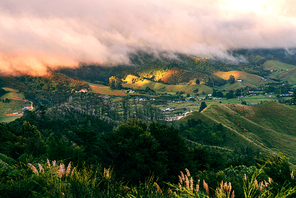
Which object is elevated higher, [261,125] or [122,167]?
[122,167]

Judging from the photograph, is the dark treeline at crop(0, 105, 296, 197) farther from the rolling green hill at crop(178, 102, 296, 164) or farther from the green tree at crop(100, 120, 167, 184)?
the rolling green hill at crop(178, 102, 296, 164)

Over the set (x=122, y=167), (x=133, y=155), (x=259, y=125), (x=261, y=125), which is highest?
(x=133, y=155)

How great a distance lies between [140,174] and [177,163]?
8835 mm

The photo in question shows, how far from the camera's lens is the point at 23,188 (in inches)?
330

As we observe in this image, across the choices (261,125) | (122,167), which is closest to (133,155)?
(122,167)

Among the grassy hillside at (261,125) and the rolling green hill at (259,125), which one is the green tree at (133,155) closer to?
the rolling green hill at (259,125)

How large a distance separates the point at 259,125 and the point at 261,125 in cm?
1506

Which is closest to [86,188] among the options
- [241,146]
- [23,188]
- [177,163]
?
[23,188]

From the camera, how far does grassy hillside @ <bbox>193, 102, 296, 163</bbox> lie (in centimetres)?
12291

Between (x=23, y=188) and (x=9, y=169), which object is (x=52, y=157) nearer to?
(x=9, y=169)

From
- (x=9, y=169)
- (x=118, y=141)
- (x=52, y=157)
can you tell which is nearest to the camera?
(x=9, y=169)

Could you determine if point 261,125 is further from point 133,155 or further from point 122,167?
point 122,167

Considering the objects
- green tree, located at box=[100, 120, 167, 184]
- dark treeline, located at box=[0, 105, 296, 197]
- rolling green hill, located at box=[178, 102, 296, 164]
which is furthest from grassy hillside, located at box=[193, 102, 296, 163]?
green tree, located at box=[100, 120, 167, 184]

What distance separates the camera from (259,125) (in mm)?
150375
